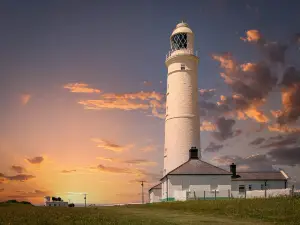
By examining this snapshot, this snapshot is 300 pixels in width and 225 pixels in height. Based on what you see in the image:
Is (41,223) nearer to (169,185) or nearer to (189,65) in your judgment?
(169,185)

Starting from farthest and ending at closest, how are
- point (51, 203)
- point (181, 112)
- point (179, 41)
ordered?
point (51, 203) → point (179, 41) → point (181, 112)

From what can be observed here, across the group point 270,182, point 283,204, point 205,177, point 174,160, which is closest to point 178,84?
point 174,160

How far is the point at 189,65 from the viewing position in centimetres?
6325

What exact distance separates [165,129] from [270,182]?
20.9 meters

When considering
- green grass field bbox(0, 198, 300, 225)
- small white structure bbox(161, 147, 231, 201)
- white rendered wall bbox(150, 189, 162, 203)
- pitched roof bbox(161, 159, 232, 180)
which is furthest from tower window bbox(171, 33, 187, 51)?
green grass field bbox(0, 198, 300, 225)

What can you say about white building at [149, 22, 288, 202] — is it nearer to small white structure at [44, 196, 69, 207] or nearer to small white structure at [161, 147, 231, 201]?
small white structure at [161, 147, 231, 201]

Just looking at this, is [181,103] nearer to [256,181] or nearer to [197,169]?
[197,169]

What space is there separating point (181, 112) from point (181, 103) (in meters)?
1.51

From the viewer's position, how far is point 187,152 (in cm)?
5953

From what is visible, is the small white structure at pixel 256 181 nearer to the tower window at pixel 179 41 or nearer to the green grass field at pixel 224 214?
the tower window at pixel 179 41

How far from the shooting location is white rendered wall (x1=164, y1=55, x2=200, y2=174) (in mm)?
59875

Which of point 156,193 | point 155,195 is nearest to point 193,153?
point 156,193

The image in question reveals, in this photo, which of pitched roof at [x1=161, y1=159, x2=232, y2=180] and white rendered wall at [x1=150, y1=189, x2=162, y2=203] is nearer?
pitched roof at [x1=161, y1=159, x2=232, y2=180]

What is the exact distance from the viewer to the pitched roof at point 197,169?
53941 mm
